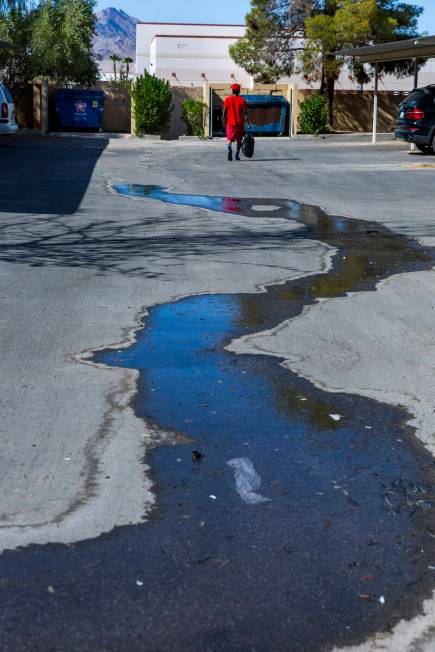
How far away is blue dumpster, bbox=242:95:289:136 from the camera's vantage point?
1531 inches

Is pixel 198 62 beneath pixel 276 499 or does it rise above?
above

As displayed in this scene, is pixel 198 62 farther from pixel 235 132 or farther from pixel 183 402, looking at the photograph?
pixel 183 402

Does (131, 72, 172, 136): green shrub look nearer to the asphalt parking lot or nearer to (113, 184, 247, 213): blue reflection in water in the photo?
(113, 184, 247, 213): blue reflection in water

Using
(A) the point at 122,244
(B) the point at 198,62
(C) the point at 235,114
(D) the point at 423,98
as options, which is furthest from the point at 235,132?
(B) the point at 198,62

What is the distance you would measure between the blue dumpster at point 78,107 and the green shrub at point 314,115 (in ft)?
27.0

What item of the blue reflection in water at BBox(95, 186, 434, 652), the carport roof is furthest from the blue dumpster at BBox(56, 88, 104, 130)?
the blue reflection in water at BBox(95, 186, 434, 652)

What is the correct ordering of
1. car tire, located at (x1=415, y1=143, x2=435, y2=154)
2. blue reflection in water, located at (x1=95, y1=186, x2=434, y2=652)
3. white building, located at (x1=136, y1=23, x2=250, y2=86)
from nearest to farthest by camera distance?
blue reflection in water, located at (x1=95, y1=186, x2=434, y2=652) → car tire, located at (x1=415, y1=143, x2=435, y2=154) → white building, located at (x1=136, y1=23, x2=250, y2=86)

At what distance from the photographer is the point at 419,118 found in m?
25.4

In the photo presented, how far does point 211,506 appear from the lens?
3.86 m

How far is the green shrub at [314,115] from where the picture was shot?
39250mm

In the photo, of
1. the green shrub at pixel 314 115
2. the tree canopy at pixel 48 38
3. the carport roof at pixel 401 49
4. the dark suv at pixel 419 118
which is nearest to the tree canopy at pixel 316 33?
the green shrub at pixel 314 115

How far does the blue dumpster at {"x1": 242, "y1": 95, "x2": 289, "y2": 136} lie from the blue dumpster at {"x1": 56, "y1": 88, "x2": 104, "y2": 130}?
6042 millimetres

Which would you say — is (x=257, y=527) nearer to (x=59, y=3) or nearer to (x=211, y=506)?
(x=211, y=506)

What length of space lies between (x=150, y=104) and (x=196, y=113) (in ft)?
7.97
